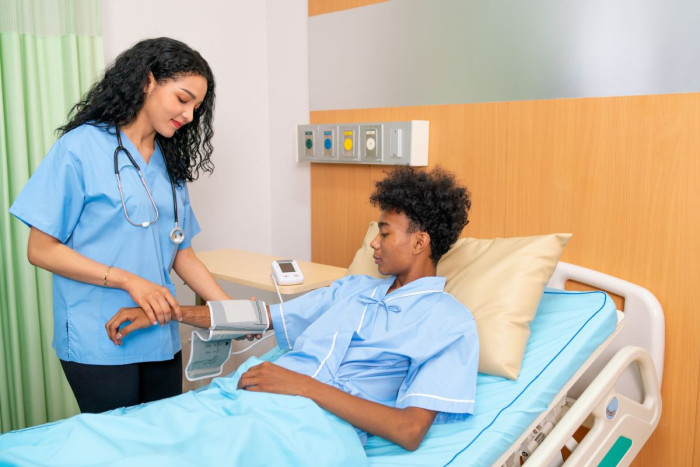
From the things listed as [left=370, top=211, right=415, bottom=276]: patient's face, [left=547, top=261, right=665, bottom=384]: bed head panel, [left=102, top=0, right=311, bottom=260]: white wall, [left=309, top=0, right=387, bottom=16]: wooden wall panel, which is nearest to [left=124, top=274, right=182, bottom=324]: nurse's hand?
[left=370, top=211, right=415, bottom=276]: patient's face

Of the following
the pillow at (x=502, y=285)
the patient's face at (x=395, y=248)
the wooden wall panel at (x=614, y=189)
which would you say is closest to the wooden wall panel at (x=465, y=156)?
the wooden wall panel at (x=614, y=189)

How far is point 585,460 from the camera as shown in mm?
1476

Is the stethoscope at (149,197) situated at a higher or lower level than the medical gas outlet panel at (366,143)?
lower

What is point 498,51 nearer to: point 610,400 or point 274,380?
point 610,400

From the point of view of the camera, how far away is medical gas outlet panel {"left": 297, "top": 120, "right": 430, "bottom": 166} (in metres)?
2.25

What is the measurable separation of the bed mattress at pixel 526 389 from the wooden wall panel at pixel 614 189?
0.23m

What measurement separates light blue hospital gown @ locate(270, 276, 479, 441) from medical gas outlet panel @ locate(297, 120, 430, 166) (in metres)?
0.78

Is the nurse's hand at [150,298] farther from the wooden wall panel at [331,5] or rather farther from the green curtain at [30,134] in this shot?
the wooden wall panel at [331,5]

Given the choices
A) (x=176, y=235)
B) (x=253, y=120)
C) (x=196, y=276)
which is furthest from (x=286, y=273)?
(x=253, y=120)

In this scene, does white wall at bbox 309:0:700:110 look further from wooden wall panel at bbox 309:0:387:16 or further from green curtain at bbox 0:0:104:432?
green curtain at bbox 0:0:104:432

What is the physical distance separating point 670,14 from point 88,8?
203cm

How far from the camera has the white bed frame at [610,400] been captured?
1.40 m

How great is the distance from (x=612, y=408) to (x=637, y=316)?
1.19 ft

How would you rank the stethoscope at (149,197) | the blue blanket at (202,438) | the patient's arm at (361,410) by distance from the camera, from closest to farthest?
1. the blue blanket at (202,438)
2. the patient's arm at (361,410)
3. the stethoscope at (149,197)
